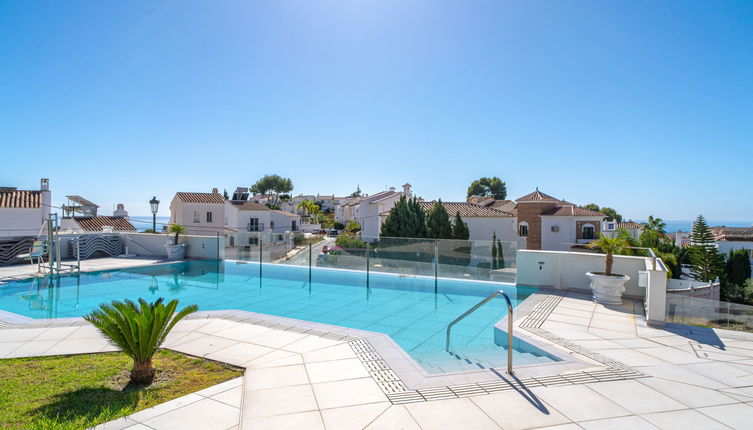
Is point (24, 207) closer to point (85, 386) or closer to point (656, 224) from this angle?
point (85, 386)

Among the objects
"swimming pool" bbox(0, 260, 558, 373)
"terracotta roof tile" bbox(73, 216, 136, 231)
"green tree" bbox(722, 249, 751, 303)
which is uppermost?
"terracotta roof tile" bbox(73, 216, 136, 231)

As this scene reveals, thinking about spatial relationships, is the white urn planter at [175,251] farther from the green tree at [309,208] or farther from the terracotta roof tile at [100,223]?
the green tree at [309,208]

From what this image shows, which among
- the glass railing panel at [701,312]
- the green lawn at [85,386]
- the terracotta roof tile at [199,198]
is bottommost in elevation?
the green lawn at [85,386]

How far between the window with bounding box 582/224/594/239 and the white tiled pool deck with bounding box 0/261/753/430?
2817 cm

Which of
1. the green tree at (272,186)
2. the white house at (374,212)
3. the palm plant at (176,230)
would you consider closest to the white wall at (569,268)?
the palm plant at (176,230)

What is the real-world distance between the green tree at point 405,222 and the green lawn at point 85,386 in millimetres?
19799

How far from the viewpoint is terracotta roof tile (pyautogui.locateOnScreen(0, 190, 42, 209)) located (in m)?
19.8

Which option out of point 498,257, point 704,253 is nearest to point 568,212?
point 704,253

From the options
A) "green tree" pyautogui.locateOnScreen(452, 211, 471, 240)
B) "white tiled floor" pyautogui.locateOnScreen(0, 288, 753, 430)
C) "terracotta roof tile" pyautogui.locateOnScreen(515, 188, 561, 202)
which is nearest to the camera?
"white tiled floor" pyautogui.locateOnScreen(0, 288, 753, 430)

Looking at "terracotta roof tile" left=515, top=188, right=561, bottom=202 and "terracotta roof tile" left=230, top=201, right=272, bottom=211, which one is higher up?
"terracotta roof tile" left=515, top=188, right=561, bottom=202

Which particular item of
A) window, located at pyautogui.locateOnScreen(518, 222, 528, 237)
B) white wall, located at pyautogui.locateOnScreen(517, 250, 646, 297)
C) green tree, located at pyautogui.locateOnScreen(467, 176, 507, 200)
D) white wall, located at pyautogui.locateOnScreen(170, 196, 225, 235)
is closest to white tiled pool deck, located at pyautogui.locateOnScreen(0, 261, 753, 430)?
white wall, located at pyautogui.locateOnScreen(517, 250, 646, 297)

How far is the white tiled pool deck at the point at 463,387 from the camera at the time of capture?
10.5 ft

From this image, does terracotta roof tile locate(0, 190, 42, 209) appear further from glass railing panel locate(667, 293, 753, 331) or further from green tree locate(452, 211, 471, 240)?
glass railing panel locate(667, 293, 753, 331)

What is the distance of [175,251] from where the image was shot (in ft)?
51.6
